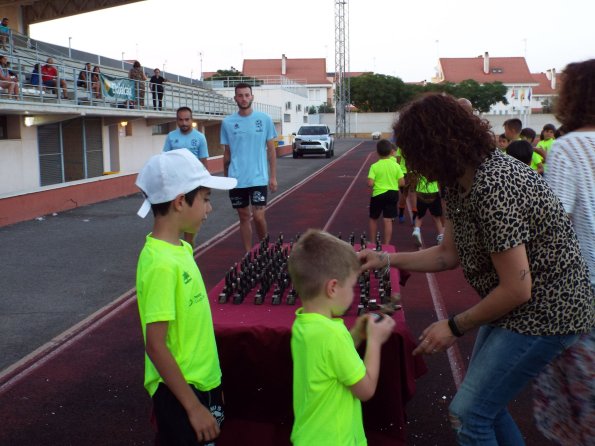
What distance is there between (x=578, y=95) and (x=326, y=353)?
151cm

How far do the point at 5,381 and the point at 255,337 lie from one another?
2.73 metres

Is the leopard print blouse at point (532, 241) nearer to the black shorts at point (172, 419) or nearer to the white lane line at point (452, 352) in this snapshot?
the black shorts at point (172, 419)

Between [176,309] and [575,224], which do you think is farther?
[575,224]

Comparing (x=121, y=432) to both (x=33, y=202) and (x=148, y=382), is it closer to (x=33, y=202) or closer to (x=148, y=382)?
(x=148, y=382)

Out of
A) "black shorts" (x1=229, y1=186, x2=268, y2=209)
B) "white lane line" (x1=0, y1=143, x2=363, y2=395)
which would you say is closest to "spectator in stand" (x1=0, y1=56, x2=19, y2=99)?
"black shorts" (x1=229, y1=186, x2=268, y2=209)

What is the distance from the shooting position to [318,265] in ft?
8.38

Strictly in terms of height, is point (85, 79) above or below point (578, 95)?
above

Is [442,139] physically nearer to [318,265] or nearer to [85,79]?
[318,265]

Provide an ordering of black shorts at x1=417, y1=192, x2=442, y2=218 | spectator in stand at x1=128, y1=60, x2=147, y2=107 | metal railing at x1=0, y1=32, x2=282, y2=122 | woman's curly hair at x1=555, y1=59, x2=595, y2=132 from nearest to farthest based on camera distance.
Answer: woman's curly hair at x1=555, y1=59, x2=595, y2=132
black shorts at x1=417, y1=192, x2=442, y2=218
metal railing at x1=0, y1=32, x2=282, y2=122
spectator in stand at x1=128, y1=60, x2=147, y2=107

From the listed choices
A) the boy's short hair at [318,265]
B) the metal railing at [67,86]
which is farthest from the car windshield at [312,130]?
the boy's short hair at [318,265]

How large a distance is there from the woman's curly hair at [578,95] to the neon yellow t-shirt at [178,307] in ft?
5.62

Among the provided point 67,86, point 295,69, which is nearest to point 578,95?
point 67,86

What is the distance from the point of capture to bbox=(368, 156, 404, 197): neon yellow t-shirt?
33.7 ft

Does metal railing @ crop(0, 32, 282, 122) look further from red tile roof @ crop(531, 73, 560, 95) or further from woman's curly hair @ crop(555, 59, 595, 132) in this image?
red tile roof @ crop(531, 73, 560, 95)
